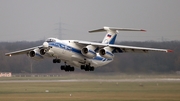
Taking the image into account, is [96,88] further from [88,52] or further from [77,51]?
[88,52]

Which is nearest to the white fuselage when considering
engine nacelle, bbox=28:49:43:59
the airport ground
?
engine nacelle, bbox=28:49:43:59

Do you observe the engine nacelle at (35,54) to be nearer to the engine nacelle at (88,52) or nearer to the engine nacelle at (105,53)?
the engine nacelle at (88,52)

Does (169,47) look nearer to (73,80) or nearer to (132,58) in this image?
(132,58)

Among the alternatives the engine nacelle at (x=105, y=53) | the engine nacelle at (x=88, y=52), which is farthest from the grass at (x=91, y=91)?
the engine nacelle at (x=88, y=52)

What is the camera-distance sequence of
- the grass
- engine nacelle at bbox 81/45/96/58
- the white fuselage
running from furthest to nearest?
the grass, engine nacelle at bbox 81/45/96/58, the white fuselage

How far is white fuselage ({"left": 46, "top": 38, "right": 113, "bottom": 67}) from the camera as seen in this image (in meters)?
36.4

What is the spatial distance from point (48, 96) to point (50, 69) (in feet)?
37.3

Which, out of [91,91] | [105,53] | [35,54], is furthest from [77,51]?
[91,91]

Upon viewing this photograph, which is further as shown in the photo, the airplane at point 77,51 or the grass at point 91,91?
the grass at point 91,91

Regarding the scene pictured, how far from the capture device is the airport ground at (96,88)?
43.0 metres

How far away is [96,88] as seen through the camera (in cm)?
4797

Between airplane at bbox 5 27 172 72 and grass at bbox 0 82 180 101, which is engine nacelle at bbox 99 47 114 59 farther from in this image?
grass at bbox 0 82 180 101

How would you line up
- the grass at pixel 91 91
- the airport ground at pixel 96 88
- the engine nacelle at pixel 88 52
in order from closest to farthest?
the engine nacelle at pixel 88 52, the grass at pixel 91 91, the airport ground at pixel 96 88

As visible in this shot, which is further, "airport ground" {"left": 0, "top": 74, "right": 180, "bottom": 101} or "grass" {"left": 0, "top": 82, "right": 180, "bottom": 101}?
"airport ground" {"left": 0, "top": 74, "right": 180, "bottom": 101}
